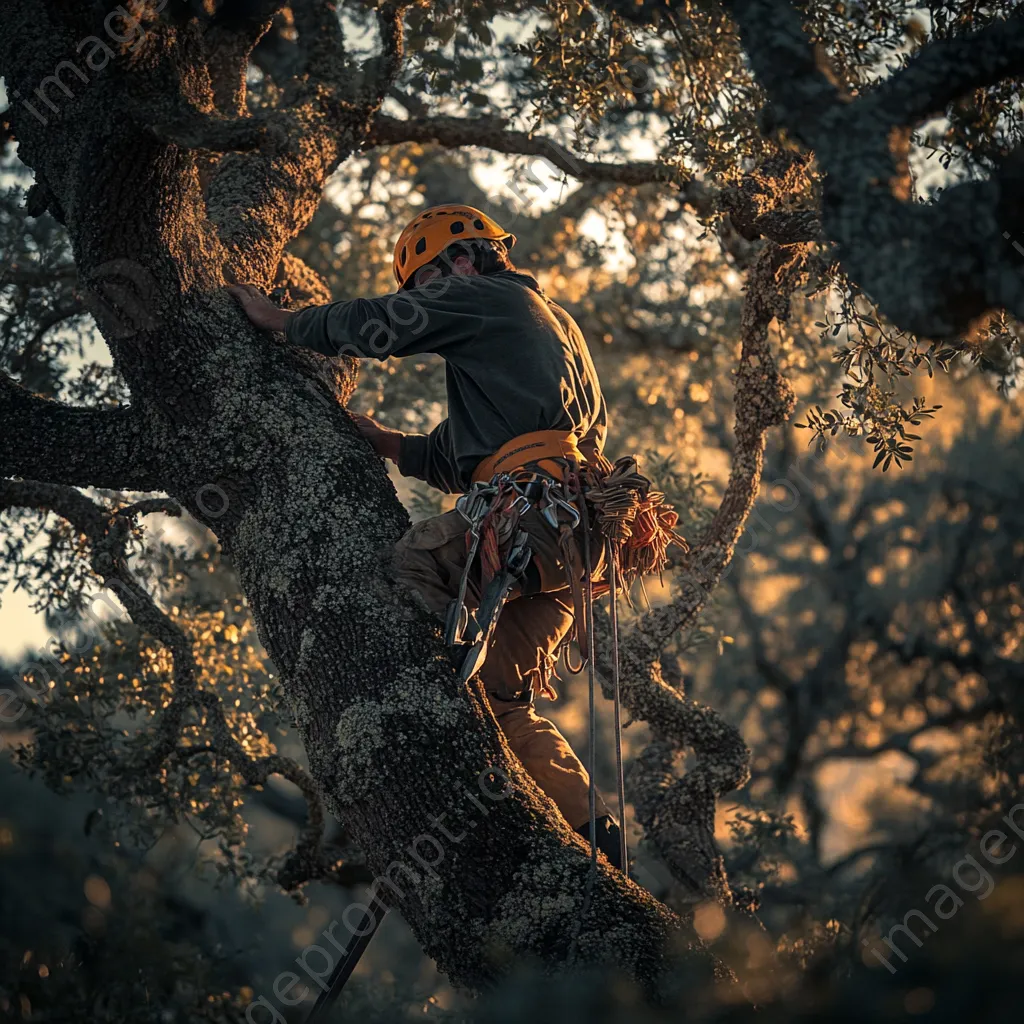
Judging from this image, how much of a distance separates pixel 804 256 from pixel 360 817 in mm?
3264

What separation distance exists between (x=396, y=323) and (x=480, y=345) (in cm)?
34

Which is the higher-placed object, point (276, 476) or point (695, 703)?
point (276, 476)

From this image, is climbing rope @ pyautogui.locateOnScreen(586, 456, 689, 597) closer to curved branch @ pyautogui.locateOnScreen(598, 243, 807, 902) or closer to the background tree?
the background tree

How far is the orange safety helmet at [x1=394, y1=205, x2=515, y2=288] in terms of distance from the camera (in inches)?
178

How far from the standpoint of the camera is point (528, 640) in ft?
13.4

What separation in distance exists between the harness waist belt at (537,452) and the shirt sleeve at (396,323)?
1.38 ft

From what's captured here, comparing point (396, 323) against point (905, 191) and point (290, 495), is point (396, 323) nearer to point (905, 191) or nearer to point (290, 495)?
point (290, 495)

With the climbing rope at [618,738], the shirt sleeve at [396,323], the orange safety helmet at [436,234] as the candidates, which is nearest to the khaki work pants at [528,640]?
the climbing rope at [618,738]

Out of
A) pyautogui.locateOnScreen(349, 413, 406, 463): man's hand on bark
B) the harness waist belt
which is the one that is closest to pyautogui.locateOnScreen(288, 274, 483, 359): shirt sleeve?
the harness waist belt

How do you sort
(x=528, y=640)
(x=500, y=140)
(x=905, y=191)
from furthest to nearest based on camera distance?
(x=500, y=140) < (x=528, y=640) < (x=905, y=191)

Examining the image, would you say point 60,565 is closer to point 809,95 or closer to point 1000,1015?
point 809,95

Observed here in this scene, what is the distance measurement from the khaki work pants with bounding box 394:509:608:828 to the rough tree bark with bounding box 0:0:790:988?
0.56 feet

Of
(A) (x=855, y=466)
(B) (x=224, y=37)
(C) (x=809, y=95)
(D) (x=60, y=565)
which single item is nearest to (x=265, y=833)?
(A) (x=855, y=466)

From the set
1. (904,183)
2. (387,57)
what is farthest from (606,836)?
(387,57)
